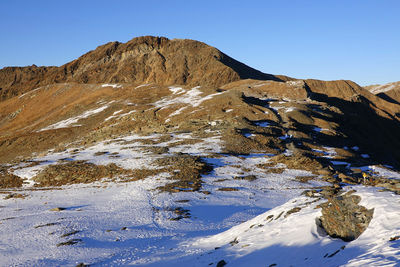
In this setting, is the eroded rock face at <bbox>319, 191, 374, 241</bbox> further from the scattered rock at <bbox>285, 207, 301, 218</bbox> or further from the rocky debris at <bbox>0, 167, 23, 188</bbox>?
the rocky debris at <bbox>0, 167, 23, 188</bbox>

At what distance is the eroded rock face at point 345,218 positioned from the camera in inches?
457

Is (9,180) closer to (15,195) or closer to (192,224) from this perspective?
(15,195)

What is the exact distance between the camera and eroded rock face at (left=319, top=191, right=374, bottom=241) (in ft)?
38.1

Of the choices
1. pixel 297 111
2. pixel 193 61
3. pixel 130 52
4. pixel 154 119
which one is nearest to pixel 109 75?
pixel 130 52

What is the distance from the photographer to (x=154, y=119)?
6103cm

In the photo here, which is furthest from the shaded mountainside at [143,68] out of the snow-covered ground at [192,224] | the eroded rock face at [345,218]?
the eroded rock face at [345,218]

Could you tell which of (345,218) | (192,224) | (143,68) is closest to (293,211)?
(345,218)

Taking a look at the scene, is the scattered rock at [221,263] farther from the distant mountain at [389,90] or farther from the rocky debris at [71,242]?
the distant mountain at [389,90]

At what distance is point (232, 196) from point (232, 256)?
1337 centimetres

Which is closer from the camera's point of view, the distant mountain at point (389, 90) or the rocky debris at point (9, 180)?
the rocky debris at point (9, 180)

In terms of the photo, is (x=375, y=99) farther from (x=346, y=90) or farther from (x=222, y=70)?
(x=222, y=70)

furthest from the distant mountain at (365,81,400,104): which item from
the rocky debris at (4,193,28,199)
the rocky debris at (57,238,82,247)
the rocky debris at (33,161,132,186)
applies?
the rocky debris at (57,238,82,247)

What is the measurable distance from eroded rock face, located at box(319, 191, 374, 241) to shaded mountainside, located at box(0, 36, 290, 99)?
123417mm

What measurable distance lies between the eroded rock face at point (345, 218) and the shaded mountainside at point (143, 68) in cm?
12342
